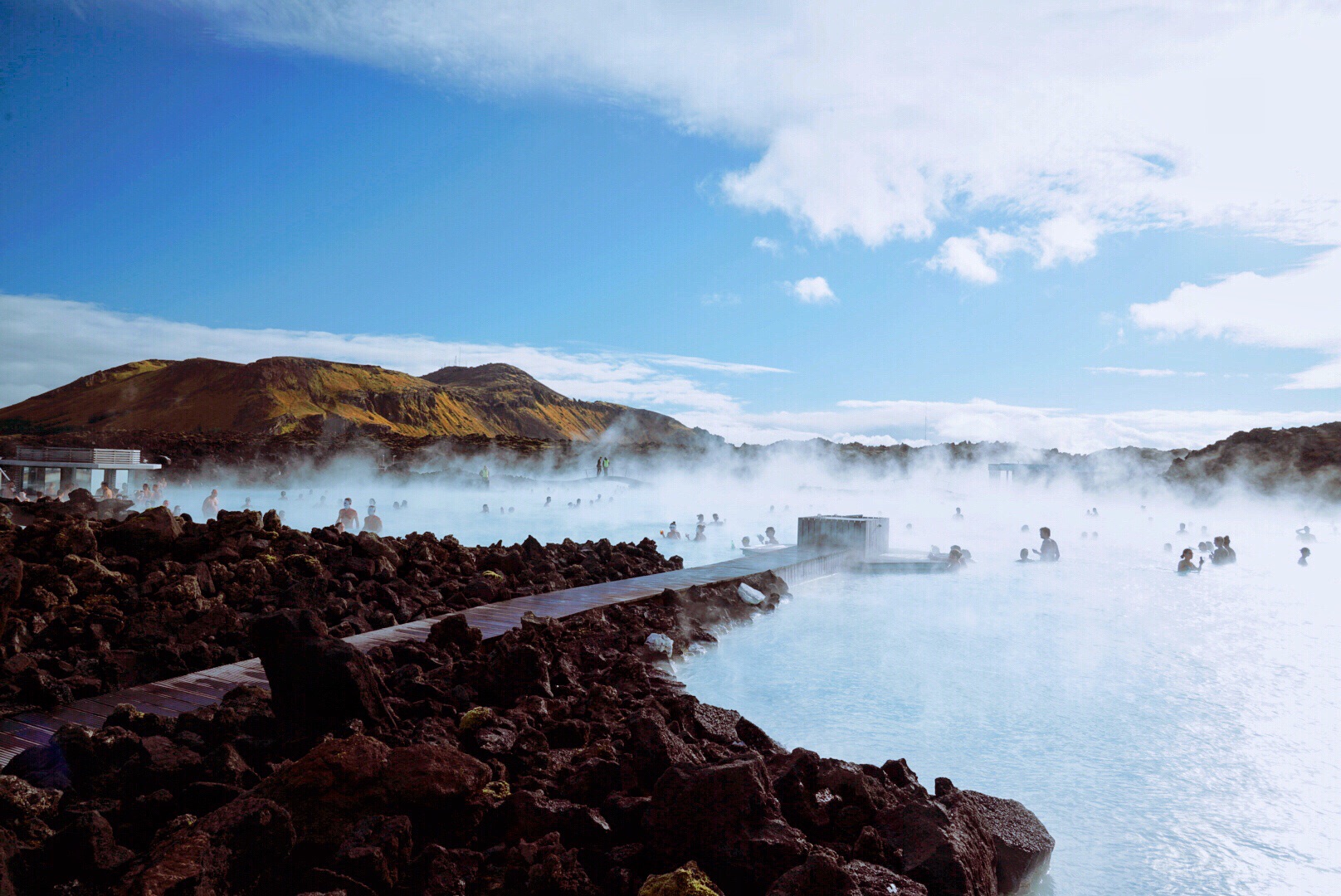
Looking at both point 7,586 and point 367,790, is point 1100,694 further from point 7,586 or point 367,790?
point 7,586

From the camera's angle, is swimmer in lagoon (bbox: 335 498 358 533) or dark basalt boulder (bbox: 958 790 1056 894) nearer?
dark basalt boulder (bbox: 958 790 1056 894)

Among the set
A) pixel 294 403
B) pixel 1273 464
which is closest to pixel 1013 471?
pixel 1273 464

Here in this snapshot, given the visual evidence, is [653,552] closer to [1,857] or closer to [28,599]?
[28,599]

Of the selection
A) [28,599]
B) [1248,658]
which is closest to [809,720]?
[28,599]

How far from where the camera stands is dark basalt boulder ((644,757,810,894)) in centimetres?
222

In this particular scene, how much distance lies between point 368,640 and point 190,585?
1509 millimetres

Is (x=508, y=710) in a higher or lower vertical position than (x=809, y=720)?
higher

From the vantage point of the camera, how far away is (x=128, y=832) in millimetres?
2354

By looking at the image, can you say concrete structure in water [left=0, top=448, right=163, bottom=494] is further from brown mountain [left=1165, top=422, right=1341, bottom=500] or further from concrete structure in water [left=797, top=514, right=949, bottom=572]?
brown mountain [left=1165, top=422, right=1341, bottom=500]

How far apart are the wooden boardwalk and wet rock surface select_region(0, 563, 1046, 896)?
297mm

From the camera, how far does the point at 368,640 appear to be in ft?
15.3

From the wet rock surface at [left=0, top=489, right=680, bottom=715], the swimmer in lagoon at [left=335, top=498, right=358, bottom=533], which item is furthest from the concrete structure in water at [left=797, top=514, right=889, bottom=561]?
the swimmer in lagoon at [left=335, top=498, right=358, bottom=533]

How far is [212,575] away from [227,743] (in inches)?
139

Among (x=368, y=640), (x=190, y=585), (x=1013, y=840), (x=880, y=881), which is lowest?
(x=1013, y=840)
